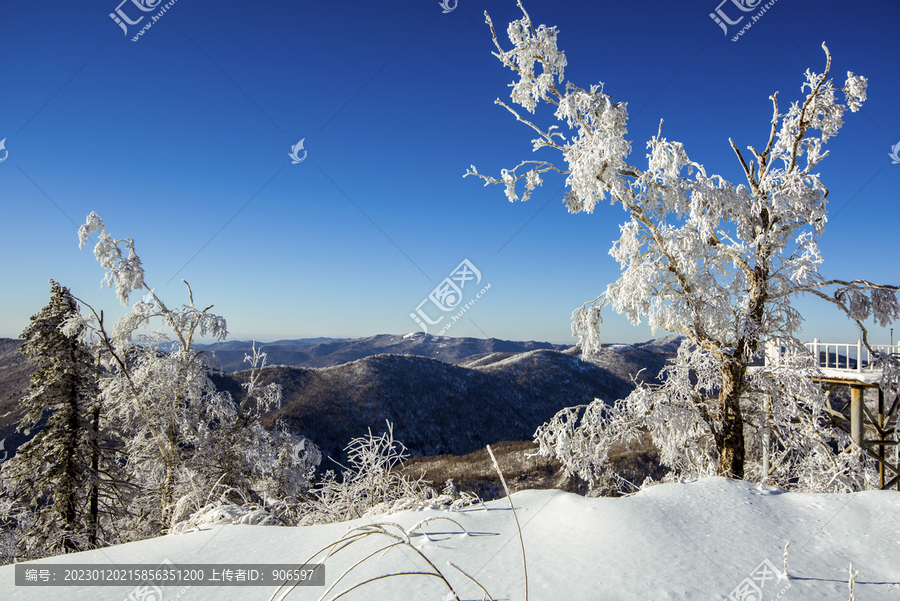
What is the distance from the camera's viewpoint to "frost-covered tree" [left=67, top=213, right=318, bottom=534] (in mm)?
9531

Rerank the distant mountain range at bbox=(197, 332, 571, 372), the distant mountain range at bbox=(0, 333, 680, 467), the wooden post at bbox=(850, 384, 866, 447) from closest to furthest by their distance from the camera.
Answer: the wooden post at bbox=(850, 384, 866, 447)
the distant mountain range at bbox=(0, 333, 680, 467)
the distant mountain range at bbox=(197, 332, 571, 372)

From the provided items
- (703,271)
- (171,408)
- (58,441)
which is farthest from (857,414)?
(58,441)

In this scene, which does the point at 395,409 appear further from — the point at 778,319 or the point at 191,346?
the point at 778,319

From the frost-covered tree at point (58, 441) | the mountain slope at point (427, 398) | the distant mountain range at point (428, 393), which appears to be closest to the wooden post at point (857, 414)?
the frost-covered tree at point (58, 441)

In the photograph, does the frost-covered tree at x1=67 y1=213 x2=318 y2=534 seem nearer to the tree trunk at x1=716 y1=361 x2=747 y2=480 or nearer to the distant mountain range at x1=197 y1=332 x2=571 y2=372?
the tree trunk at x1=716 y1=361 x2=747 y2=480

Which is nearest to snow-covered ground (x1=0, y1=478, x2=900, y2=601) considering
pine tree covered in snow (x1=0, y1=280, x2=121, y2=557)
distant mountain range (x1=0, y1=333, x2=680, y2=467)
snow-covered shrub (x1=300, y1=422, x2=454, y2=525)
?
snow-covered shrub (x1=300, y1=422, x2=454, y2=525)

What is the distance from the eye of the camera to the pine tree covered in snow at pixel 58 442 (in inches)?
390

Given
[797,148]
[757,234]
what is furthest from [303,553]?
[797,148]

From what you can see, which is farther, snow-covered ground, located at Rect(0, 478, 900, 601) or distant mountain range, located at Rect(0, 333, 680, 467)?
distant mountain range, located at Rect(0, 333, 680, 467)

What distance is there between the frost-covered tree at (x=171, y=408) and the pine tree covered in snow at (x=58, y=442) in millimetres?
687

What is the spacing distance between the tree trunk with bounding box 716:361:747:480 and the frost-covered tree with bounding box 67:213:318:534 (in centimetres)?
828

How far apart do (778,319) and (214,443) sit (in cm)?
1251

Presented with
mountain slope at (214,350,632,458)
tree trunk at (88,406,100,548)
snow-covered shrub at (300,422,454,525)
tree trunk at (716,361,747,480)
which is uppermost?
tree trunk at (716,361,747,480)

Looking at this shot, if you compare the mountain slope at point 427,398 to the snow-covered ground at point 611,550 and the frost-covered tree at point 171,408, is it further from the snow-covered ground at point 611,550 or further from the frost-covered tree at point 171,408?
the snow-covered ground at point 611,550
